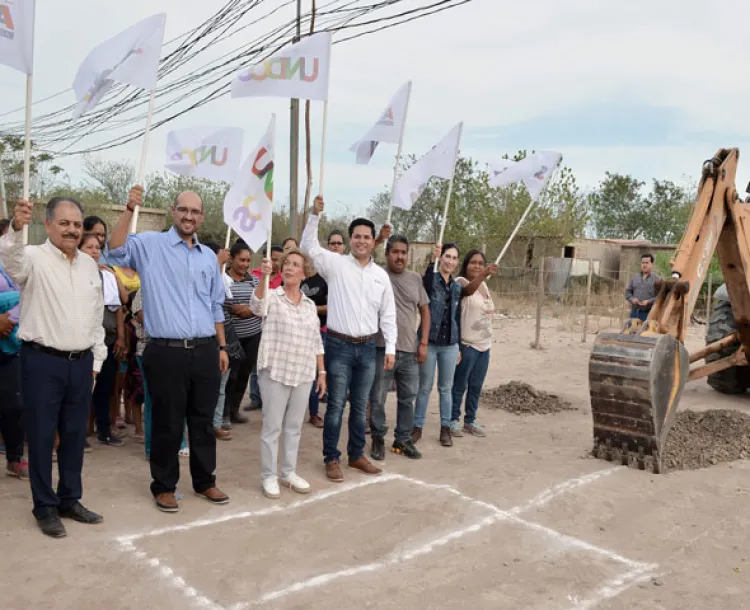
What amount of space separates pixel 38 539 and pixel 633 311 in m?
10.0

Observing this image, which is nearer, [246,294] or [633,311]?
[246,294]

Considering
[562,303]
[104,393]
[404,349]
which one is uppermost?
[404,349]

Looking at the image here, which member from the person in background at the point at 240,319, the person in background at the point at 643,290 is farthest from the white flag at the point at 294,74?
the person in background at the point at 643,290

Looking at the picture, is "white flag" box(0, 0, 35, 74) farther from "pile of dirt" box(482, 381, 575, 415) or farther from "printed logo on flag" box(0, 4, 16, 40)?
"pile of dirt" box(482, 381, 575, 415)

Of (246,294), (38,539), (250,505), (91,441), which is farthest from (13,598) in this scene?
(246,294)

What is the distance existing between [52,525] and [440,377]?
3.67m

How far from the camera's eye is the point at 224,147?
23.5ft

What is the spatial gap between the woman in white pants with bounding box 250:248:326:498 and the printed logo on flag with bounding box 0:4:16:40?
6.81 feet

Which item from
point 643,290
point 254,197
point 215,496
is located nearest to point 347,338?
point 254,197

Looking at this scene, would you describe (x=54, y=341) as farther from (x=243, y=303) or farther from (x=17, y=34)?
(x=243, y=303)

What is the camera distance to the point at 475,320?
678cm

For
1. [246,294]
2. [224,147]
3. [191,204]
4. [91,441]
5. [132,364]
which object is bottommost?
[91,441]

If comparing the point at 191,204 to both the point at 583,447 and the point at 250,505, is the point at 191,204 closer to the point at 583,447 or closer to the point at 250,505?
the point at 250,505

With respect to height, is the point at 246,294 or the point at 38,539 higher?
the point at 246,294
